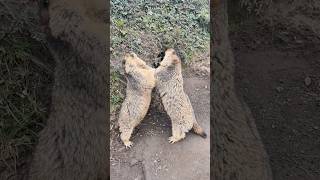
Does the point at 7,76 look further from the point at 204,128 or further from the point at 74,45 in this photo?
the point at 204,128

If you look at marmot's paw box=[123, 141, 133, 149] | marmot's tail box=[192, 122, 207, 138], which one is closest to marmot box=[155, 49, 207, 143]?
marmot's tail box=[192, 122, 207, 138]

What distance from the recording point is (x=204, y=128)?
57.9 inches

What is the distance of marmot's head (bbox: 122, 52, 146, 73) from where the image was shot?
1494 mm

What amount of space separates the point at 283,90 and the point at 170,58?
15.1 inches

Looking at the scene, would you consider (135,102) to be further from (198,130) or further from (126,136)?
(198,130)

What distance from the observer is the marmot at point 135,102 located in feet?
4.80

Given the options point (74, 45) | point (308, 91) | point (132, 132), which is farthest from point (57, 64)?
point (308, 91)

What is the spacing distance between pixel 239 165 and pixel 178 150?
0.22m

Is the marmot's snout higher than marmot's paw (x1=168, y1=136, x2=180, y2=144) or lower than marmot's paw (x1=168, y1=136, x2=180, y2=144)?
higher

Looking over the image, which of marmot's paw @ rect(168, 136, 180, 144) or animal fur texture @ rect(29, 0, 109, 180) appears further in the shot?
marmot's paw @ rect(168, 136, 180, 144)

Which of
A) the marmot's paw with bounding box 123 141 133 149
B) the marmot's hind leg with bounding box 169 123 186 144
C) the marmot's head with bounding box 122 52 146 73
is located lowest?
the marmot's paw with bounding box 123 141 133 149

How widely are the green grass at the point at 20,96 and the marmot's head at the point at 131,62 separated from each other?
0.26 meters

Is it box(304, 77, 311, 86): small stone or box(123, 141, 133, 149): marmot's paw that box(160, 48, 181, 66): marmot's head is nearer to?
box(123, 141, 133, 149): marmot's paw

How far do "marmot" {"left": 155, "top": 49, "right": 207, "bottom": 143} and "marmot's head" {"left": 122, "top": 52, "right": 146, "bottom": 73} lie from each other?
0.06 meters
